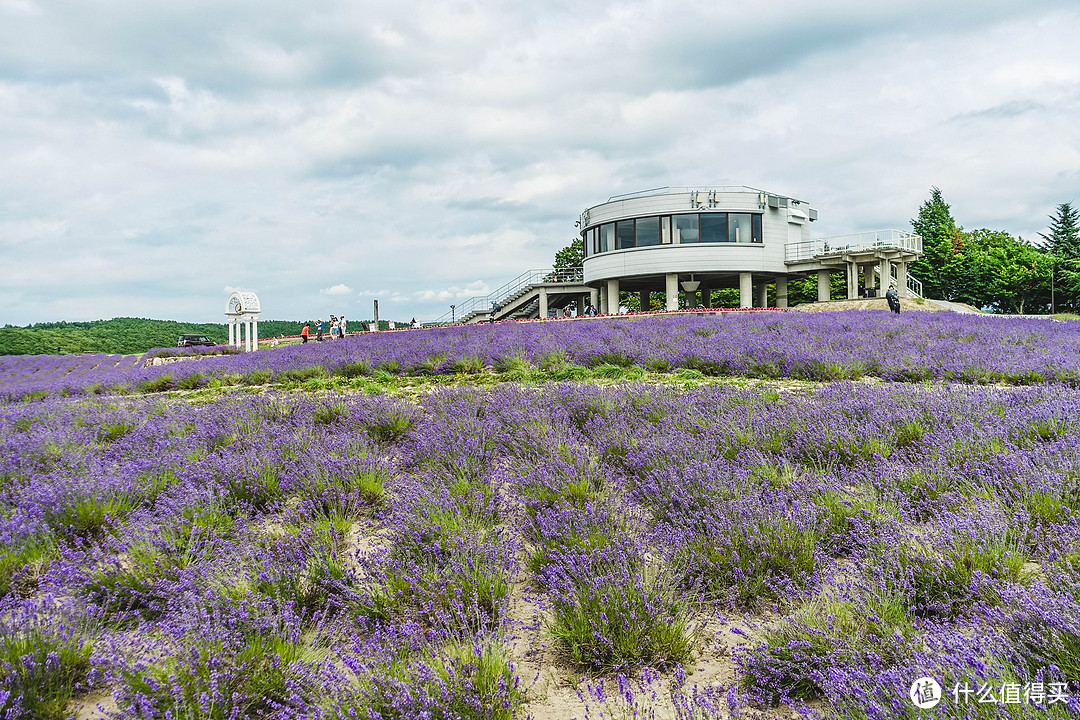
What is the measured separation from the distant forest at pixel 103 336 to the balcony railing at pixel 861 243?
40.2m

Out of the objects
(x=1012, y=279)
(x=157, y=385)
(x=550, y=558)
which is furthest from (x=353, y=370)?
(x=1012, y=279)

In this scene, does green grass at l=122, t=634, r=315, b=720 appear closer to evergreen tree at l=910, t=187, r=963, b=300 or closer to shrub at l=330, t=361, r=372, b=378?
shrub at l=330, t=361, r=372, b=378

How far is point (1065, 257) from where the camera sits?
4131 centimetres

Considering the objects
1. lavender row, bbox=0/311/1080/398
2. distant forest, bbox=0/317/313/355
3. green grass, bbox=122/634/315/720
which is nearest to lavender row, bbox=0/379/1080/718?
green grass, bbox=122/634/315/720

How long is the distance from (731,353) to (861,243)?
25532 millimetres

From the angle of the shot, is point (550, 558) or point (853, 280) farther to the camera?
point (853, 280)

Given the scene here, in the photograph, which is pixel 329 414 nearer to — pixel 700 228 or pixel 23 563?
pixel 23 563

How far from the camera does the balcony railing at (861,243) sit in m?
28.8

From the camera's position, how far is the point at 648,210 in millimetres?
32531

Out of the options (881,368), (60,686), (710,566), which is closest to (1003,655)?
(710,566)

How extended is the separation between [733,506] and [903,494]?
97 centimetres

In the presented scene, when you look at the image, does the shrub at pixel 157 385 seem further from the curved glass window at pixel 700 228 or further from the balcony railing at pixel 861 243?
the balcony railing at pixel 861 243

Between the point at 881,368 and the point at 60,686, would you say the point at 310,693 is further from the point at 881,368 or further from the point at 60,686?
the point at 881,368

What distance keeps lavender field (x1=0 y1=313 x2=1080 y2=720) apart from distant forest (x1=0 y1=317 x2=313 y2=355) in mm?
40944
